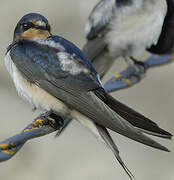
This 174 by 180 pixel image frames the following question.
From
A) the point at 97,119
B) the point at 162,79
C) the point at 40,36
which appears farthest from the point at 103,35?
the point at 97,119

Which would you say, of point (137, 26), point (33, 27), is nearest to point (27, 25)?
point (33, 27)

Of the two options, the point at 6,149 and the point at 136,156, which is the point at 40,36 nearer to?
the point at 6,149

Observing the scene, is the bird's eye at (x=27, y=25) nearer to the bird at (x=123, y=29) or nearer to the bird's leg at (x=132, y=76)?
the bird's leg at (x=132, y=76)

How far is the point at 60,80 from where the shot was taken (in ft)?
8.27

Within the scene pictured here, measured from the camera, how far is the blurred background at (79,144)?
3885 mm

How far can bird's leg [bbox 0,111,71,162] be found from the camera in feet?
6.18

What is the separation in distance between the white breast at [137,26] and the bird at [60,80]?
4.70ft

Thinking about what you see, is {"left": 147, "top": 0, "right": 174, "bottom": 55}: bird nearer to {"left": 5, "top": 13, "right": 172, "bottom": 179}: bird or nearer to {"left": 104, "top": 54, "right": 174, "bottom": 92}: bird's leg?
{"left": 104, "top": 54, "right": 174, "bottom": 92}: bird's leg

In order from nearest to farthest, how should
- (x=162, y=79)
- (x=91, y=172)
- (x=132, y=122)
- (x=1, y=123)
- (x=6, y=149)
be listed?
(x=6, y=149) → (x=132, y=122) → (x=91, y=172) → (x=1, y=123) → (x=162, y=79)

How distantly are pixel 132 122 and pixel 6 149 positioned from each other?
0.54 meters

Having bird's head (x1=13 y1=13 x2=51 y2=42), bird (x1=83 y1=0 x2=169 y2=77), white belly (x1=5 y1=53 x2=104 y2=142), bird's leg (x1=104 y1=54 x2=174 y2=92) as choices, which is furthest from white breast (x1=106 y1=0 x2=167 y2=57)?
white belly (x1=5 y1=53 x2=104 y2=142)

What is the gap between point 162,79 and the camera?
4.75 meters

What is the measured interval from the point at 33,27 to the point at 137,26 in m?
1.46

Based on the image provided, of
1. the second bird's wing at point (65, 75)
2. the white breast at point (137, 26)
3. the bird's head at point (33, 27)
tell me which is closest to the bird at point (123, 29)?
the white breast at point (137, 26)
